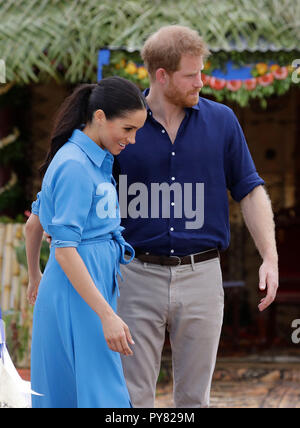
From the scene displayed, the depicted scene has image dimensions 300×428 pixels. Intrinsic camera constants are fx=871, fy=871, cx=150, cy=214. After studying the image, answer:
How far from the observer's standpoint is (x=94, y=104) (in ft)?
10.4

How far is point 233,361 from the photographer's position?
8023 millimetres

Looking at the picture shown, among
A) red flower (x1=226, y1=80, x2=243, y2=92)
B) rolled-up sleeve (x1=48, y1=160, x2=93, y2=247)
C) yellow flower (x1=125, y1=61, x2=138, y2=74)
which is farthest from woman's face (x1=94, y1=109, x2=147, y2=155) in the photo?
red flower (x1=226, y1=80, x2=243, y2=92)

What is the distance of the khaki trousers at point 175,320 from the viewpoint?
12.0 ft

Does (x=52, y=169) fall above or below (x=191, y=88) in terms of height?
below

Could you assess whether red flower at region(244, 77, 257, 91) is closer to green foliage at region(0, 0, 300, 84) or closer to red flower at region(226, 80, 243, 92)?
red flower at region(226, 80, 243, 92)

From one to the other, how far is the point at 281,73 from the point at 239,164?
297 centimetres

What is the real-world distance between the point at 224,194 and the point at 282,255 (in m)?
5.63

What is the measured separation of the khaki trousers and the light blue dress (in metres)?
0.58

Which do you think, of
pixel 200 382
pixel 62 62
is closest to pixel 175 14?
pixel 62 62

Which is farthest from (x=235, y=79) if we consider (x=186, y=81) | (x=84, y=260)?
(x=84, y=260)

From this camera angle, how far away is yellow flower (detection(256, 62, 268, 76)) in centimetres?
651

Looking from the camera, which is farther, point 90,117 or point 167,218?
point 167,218

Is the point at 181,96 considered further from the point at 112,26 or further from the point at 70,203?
the point at 112,26

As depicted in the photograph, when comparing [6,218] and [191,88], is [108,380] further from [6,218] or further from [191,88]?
[6,218]
